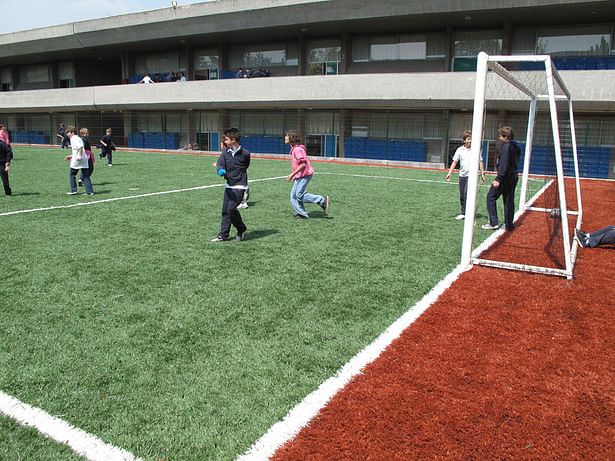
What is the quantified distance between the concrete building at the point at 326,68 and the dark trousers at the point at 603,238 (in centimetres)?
1657

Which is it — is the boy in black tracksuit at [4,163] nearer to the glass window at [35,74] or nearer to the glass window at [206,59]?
the glass window at [206,59]

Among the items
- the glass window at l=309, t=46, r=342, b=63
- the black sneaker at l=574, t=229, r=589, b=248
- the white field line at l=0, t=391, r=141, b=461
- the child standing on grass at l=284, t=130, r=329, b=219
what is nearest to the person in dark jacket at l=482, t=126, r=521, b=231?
the black sneaker at l=574, t=229, r=589, b=248

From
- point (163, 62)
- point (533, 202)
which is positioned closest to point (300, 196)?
point (533, 202)

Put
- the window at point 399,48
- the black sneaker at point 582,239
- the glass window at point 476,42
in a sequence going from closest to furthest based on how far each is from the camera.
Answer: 1. the black sneaker at point 582,239
2. the glass window at point 476,42
3. the window at point 399,48

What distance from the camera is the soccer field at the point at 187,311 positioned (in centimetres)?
296

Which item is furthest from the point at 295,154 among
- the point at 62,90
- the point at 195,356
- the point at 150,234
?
the point at 62,90

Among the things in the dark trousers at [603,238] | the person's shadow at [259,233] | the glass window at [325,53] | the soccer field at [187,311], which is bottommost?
the soccer field at [187,311]

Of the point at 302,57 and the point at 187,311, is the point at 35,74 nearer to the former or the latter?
the point at 302,57

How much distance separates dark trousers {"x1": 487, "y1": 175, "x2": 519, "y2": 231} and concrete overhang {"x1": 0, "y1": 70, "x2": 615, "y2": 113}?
15888 millimetres

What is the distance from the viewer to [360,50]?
2989 cm

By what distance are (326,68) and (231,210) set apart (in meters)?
25.9

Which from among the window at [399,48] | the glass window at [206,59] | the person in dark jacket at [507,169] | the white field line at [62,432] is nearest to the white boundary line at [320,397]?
the white field line at [62,432]

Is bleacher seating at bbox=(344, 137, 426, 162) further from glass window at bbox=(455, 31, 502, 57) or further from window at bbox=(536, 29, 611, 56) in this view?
window at bbox=(536, 29, 611, 56)

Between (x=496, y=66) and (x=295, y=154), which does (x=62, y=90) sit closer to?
(x=295, y=154)
